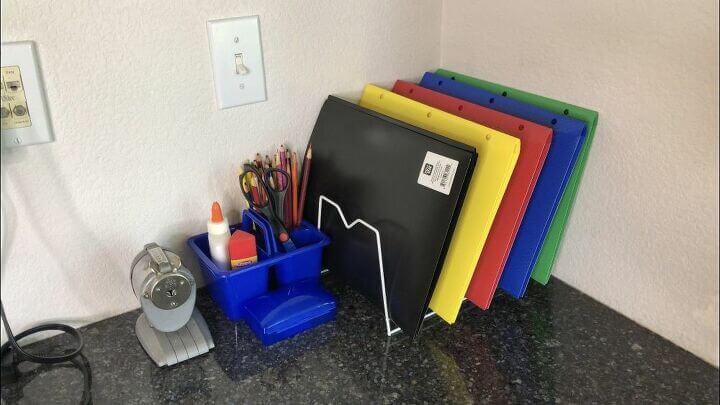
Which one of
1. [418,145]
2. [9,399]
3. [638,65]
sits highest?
[638,65]

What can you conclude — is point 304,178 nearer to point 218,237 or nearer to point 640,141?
point 218,237

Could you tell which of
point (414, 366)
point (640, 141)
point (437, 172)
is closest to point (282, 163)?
point (437, 172)

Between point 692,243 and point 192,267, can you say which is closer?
point 692,243

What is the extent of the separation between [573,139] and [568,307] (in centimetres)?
26

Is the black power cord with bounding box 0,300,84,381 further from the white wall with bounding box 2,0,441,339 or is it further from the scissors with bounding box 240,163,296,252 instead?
the scissors with bounding box 240,163,296,252

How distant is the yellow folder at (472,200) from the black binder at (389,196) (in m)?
0.03

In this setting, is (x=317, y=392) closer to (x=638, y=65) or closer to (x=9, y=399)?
(x=9, y=399)

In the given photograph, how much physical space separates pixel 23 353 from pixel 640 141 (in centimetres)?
85

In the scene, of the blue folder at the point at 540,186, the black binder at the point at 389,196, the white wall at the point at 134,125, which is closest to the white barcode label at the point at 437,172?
the black binder at the point at 389,196

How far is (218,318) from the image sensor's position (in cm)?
88

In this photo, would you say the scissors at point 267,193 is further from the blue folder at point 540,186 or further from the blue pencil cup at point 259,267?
the blue folder at point 540,186

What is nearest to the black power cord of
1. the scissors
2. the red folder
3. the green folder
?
the scissors

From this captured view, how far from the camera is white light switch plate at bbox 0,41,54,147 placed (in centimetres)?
69

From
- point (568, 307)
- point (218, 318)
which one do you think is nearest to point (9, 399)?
point (218, 318)
